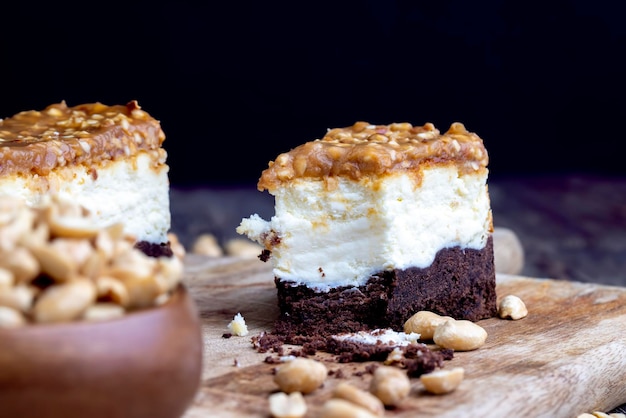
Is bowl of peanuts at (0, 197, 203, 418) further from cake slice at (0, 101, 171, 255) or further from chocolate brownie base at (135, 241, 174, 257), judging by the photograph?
chocolate brownie base at (135, 241, 174, 257)

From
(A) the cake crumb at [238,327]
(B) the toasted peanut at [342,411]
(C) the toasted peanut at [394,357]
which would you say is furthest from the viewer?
(A) the cake crumb at [238,327]

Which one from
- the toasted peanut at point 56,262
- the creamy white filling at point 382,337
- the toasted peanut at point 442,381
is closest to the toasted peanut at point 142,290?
the toasted peanut at point 56,262

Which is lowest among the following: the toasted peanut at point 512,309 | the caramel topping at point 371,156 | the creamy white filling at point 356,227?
the toasted peanut at point 512,309

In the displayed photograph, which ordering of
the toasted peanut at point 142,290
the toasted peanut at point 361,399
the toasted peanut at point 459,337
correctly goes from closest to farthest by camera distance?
the toasted peanut at point 142,290 → the toasted peanut at point 361,399 → the toasted peanut at point 459,337

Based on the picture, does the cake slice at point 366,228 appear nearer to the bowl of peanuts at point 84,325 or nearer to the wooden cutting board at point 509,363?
the wooden cutting board at point 509,363

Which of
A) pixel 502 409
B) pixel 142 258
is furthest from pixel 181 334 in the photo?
pixel 502 409

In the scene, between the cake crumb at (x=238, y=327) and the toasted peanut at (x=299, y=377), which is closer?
the toasted peanut at (x=299, y=377)

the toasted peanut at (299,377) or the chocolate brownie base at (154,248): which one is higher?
the chocolate brownie base at (154,248)

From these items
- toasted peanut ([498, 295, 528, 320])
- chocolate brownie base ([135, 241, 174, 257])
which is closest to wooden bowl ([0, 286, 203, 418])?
toasted peanut ([498, 295, 528, 320])
